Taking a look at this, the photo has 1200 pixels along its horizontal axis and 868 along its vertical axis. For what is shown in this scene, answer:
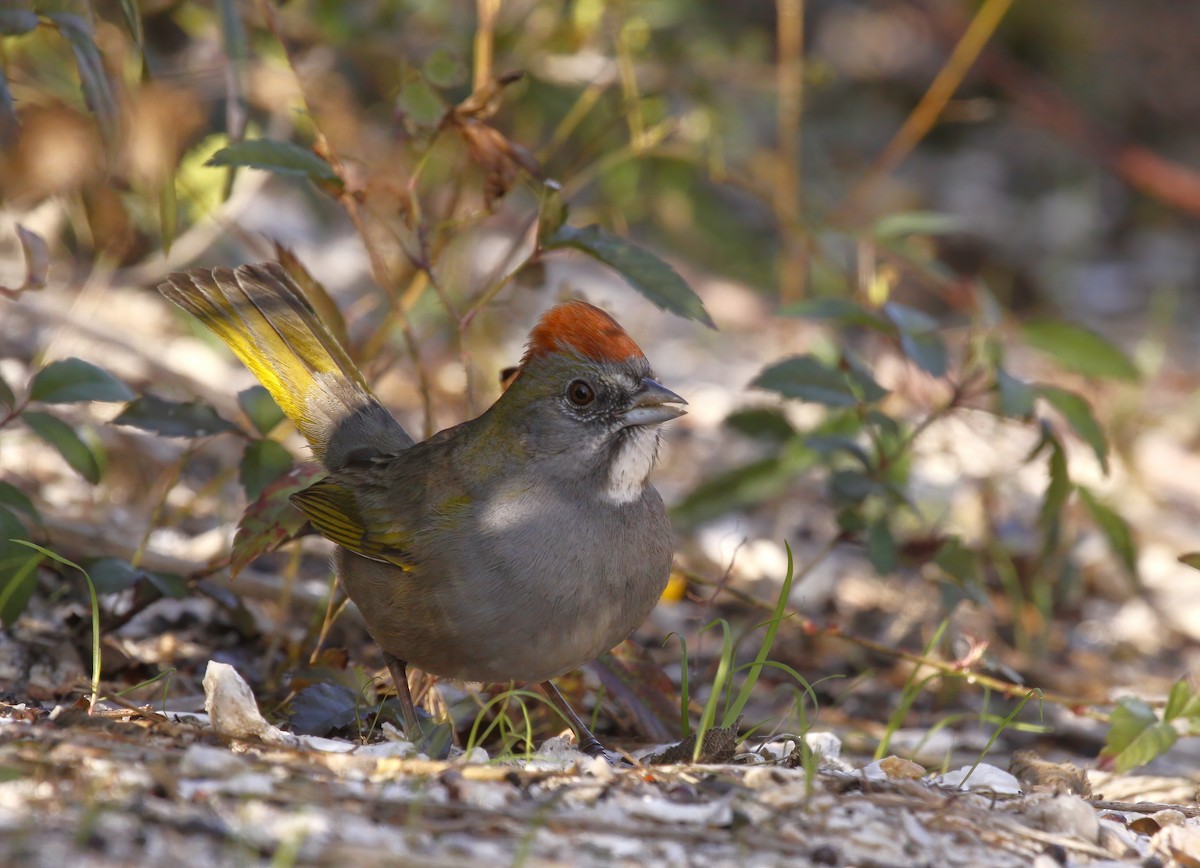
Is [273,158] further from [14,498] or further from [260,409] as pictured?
[14,498]

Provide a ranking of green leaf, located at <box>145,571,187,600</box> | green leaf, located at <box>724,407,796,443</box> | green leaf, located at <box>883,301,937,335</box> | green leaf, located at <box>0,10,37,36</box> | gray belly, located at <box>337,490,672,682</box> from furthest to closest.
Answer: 1. green leaf, located at <box>724,407,796,443</box>
2. green leaf, located at <box>883,301,937,335</box>
3. green leaf, located at <box>145,571,187,600</box>
4. gray belly, located at <box>337,490,672,682</box>
5. green leaf, located at <box>0,10,37,36</box>

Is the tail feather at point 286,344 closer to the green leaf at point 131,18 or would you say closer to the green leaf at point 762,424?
the green leaf at point 131,18

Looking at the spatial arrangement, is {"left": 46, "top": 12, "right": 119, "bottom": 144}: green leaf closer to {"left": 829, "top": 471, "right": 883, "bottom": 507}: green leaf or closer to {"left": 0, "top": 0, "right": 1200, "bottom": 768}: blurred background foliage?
{"left": 0, "top": 0, "right": 1200, "bottom": 768}: blurred background foliage

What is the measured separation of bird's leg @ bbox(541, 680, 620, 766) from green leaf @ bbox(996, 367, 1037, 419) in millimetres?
1409

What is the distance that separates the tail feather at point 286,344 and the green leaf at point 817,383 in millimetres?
1148

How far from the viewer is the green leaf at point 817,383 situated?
4.04m

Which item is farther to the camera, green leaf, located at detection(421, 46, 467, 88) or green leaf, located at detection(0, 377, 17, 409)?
green leaf, located at detection(421, 46, 467, 88)

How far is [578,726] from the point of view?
3635 mm

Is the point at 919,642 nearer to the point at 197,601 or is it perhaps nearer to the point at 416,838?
the point at 197,601

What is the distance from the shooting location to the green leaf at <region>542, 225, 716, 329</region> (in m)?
3.48

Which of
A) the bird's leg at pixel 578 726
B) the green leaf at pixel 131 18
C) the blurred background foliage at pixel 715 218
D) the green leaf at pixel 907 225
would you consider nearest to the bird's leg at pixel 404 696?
the bird's leg at pixel 578 726

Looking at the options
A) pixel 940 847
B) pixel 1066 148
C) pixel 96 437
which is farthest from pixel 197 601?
pixel 1066 148

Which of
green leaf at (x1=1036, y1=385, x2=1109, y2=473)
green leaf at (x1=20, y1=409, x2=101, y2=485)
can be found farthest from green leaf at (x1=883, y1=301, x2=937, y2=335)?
green leaf at (x1=20, y1=409, x2=101, y2=485)

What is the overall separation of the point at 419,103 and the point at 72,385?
111cm
